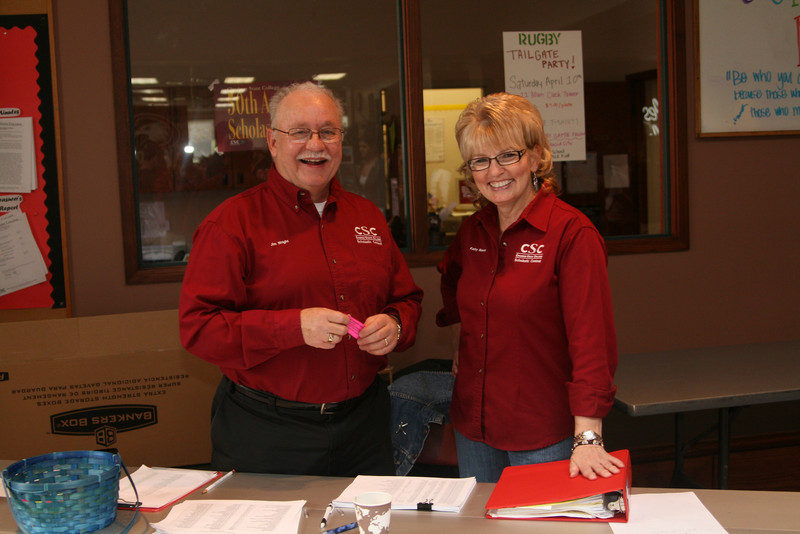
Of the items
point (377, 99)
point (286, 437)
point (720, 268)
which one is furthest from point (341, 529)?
point (720, 268)

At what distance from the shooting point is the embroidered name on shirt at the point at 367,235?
2047 mm

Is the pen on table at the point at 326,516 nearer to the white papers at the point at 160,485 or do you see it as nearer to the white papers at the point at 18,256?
the white papers at the point at 160,485

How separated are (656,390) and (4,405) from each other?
2375 millimetres

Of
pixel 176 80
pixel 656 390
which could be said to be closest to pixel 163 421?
pixel 176 80

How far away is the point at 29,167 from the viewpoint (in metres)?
2.84

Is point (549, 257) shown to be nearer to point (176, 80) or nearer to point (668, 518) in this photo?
point (668, 518)

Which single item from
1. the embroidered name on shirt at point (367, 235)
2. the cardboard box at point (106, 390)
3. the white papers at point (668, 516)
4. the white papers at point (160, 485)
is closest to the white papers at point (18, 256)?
the cardboard box at point (106, 390)

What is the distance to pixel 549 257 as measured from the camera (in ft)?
5.88

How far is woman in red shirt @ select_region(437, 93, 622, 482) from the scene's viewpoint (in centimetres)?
171

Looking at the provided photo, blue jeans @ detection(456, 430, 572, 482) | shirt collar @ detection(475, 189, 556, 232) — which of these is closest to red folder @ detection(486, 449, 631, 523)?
blue jeans @ detection(456, 430, 572, 482)

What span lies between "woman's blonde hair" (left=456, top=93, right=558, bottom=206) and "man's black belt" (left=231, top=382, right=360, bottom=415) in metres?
0.78

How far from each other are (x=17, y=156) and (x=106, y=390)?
1.05 meters

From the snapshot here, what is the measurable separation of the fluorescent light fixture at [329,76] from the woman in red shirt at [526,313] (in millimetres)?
1443

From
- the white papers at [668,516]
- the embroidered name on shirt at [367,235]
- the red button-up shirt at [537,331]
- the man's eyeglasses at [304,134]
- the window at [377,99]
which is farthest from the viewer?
the window at [377,99]
